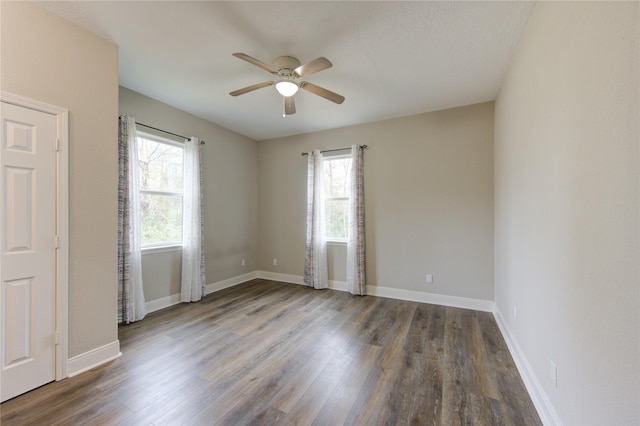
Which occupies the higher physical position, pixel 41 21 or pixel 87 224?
pixel 41 21

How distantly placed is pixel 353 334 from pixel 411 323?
79cm

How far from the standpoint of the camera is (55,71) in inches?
78.6

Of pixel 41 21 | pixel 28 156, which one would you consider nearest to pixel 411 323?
pixel 28 156

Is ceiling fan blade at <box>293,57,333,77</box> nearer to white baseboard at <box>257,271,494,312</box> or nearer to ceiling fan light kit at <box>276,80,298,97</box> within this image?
ceiling fan light kit at <box>276,80,298,97</box>

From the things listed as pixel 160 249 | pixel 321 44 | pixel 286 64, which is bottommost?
pixel 160 249

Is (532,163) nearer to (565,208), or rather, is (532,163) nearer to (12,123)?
(565,208)

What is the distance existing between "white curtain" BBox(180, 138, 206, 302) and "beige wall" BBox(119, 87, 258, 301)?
0.15 metres

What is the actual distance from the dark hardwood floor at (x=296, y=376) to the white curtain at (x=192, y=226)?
546 mm

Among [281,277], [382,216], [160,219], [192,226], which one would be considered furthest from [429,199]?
[160,219]

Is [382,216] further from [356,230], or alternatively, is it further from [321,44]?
[321,44]

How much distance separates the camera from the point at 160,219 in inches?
144

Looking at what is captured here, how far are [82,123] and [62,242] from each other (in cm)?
99

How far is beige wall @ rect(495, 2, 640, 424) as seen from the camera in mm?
904

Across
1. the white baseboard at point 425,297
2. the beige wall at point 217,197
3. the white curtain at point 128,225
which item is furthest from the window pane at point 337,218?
the white curtain at point 128,225
